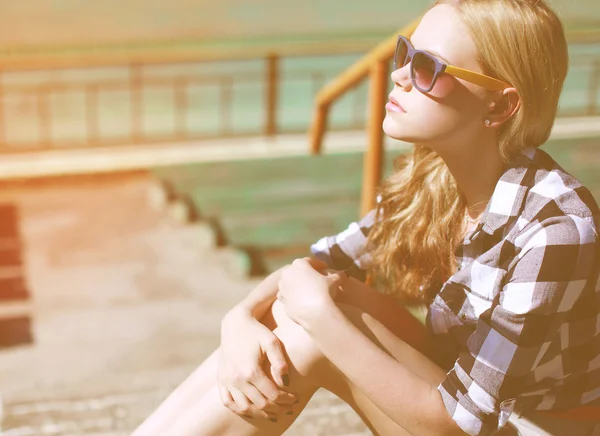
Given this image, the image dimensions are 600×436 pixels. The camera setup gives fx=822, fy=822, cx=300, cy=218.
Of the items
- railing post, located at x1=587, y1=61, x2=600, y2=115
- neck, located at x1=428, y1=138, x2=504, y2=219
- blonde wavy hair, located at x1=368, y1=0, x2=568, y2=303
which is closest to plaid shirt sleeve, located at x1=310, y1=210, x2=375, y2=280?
blonde wavy hair, located at x1=368, y1=0, x2=568, y2=303

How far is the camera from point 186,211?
17.8 feet

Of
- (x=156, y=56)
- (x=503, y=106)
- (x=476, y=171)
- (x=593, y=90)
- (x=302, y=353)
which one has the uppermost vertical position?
(x=503, y=106)

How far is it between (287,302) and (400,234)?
1.09ft

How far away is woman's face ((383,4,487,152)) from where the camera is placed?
1521 mm

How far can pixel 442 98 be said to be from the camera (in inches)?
61.0

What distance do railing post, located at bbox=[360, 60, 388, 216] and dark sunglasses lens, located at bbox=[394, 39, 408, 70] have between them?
44.4 inches

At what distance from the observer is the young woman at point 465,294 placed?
1439 mm

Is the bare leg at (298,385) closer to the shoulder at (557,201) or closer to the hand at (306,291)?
the hand at (306,291)

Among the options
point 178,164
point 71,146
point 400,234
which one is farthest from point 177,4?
point 400,234

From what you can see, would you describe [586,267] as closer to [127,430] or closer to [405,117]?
[405,117]

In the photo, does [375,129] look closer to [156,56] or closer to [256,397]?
[256,397]

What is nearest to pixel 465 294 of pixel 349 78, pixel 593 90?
pixel 349 78

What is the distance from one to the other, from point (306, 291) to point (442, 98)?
1.50ft

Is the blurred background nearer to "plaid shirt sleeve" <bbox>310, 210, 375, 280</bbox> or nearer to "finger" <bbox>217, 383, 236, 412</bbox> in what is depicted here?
"plaid shirt sleeve" <bbox>310, 210, 375, 280</bbox>
